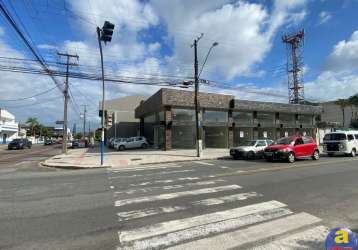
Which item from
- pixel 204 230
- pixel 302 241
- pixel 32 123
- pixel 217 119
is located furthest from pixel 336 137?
pixel 32 123

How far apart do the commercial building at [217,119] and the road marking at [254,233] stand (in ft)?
74.7

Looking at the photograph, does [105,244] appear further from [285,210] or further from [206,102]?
[206,102]

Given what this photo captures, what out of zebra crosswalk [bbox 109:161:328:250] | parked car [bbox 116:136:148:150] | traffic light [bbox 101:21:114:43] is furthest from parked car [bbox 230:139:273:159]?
parked car [bbox 116:136:148:150]

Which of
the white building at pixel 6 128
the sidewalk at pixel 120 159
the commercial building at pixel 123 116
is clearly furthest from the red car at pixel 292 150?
the white building at pixel 6 128

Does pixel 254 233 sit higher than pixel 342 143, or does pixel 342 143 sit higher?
pixel 342 143

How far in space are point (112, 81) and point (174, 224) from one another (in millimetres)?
18230

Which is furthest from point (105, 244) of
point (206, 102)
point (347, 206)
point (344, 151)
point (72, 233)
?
point (206, 102)

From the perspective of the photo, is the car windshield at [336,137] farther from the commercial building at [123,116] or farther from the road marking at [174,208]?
the commercial building at [123,116]

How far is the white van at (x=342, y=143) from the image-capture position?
72.2 ft

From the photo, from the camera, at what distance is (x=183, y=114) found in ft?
97.0

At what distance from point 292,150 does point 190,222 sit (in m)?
14.0

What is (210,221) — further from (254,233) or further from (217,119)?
(217,119)

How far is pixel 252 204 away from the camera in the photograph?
23.0ft

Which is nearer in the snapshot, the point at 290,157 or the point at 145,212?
the point at 145,212
